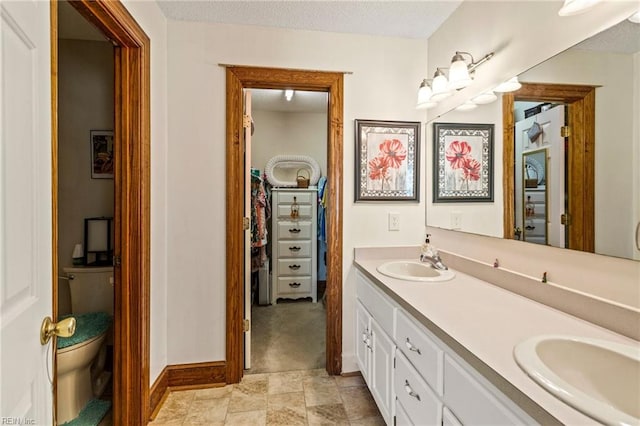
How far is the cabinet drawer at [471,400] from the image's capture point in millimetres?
764

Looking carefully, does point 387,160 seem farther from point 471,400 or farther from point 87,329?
point 87,329

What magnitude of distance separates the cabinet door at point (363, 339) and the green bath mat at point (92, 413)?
155 centimetres

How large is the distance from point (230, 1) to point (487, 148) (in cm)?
172

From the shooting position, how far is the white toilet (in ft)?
5.32

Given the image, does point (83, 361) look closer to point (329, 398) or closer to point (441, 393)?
point (329, 398)

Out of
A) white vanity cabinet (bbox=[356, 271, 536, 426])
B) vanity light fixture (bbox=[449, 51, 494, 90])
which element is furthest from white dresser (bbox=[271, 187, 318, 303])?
vanity light fixture (bbox=[449, 51, 494, 90])

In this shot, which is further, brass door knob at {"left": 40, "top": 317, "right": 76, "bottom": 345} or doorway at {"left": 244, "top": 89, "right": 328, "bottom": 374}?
doorway at {"left": 244, "top": 89, "right": 328, "bottom": 374}

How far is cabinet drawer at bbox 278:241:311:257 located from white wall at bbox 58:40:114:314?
1.90 metres

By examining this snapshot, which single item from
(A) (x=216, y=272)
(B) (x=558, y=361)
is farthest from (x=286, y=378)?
(B) (x=558, y=361)

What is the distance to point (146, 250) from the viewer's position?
1.69m

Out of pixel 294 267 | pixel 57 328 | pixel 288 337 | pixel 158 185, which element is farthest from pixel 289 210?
pixel 57 328

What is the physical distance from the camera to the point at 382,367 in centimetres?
157

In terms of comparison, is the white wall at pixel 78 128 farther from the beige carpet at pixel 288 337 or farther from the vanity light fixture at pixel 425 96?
the vanity light fixture at pixel 425 96

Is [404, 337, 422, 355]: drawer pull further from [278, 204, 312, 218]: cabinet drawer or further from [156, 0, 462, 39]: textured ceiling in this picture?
[278, 204, 312, 218]: cabinet drawer
